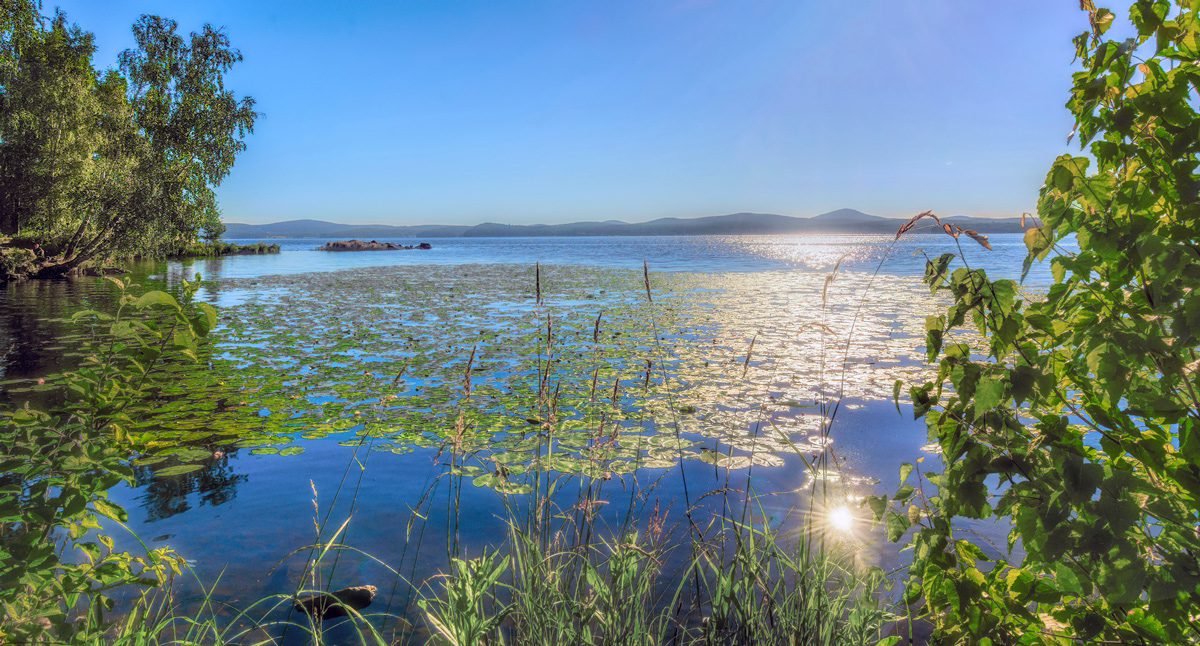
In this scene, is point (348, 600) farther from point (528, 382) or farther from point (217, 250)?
point (217, 250)

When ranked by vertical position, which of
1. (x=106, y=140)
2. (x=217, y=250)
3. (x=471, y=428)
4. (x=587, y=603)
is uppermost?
(x=106, y=140)

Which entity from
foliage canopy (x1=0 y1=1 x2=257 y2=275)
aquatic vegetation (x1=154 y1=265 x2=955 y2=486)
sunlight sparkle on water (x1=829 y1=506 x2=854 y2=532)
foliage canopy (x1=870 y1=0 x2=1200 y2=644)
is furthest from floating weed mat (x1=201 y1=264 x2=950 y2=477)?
foliage canopy (x1=0 y1=1 x2=257 y2=275)

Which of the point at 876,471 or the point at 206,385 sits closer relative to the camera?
the point at 876,471

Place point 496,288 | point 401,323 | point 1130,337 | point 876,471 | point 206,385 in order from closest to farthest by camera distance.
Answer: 1. point 1130,337
2. point 876,471
3. point 206,385
4. point 401,323
5. point 496,288

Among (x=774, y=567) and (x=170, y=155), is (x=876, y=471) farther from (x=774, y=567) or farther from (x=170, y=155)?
(x=170, y=155)

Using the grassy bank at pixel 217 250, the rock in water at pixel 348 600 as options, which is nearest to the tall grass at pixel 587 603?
the rock in water at pixel 348 600

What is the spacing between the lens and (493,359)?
27.2ft

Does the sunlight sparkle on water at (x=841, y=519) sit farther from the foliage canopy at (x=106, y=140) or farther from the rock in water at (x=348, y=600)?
the foliage canopy at (x=106, y=140)

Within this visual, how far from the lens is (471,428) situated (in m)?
5.25

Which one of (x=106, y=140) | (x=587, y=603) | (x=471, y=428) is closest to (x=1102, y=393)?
(x=587, y=603)

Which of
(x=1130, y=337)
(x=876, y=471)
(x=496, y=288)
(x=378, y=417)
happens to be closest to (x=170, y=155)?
(x=496, y=288)

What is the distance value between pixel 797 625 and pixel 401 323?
1036 cm

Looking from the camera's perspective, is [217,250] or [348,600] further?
[217,250]

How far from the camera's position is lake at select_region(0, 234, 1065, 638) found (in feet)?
11.3
